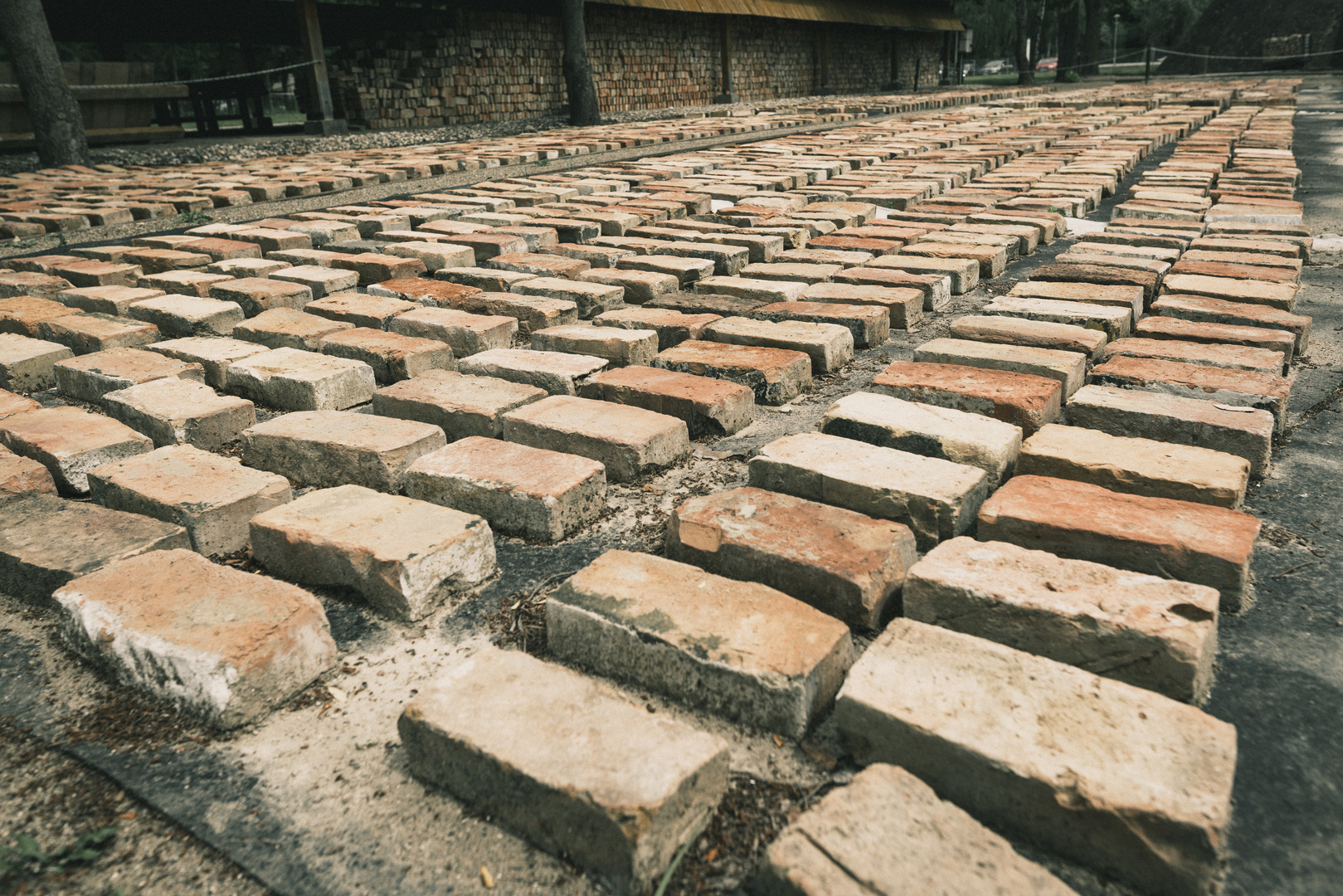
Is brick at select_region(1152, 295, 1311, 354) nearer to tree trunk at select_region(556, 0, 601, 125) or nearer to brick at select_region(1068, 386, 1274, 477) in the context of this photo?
brick at select_region(1068, 386, 1274, 477)

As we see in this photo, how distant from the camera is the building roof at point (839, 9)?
1398 centimetres

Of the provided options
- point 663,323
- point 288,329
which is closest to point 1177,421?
point 663,323

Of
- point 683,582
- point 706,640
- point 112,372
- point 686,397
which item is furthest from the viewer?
point 112,372

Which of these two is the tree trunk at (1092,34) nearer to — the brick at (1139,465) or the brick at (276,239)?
the brick at (276,239)

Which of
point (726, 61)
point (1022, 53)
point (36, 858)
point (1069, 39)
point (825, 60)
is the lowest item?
point (36, 858)

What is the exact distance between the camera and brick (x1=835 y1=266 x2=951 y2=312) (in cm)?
289

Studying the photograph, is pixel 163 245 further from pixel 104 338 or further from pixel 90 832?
pixel 90 832

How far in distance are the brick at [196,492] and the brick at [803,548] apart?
818 millimetres

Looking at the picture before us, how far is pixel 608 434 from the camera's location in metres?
1.84

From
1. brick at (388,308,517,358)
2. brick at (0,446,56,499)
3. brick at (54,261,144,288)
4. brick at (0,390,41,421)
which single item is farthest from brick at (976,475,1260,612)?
brick at (54,261,144,288)

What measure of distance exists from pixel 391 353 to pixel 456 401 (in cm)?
46

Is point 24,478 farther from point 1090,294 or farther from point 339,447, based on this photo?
point 1090,294

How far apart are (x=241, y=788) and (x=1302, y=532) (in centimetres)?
178

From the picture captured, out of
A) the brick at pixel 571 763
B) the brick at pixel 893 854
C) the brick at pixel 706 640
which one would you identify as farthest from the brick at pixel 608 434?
the brick at pixel 893 854
